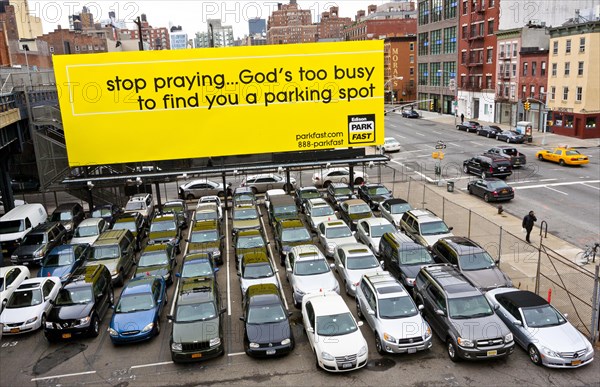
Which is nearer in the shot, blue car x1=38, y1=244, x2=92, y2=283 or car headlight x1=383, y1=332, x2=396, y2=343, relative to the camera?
car headlight x1=383, y1=332, x2=396, y2=343

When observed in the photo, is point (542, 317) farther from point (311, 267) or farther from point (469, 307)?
point (311, 267)

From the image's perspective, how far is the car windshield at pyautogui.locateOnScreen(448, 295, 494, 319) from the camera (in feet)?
50.4

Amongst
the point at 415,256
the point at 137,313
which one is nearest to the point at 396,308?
the point at 415,256

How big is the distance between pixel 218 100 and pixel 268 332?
16.5m

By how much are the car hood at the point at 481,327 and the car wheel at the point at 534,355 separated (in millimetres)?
876

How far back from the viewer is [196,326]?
15.3 metres

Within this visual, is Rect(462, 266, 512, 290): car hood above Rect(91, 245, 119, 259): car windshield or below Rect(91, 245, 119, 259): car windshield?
below

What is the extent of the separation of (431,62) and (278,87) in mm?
67328

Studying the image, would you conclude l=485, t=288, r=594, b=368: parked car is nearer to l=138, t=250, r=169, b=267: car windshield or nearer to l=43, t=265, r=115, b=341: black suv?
l=138, t=250, r=169, b=267: car windshield

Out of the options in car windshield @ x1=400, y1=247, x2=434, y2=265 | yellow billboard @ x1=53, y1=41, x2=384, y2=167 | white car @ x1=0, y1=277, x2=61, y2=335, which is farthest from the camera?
yellow billboard @ x1=53, y1=41, x2=384, y2=167

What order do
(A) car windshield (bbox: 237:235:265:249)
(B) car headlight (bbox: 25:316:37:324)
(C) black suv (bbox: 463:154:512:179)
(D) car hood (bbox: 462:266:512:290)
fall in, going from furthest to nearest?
1. (C) black suv (bbox: 463:154:512:179)
2. (A) car windshield (bbox: 237:235:265:249)
3. (D) car hood (bbox: 462:266:512:290)
4. (B) car headlight (bbox: 25:316:37:324)

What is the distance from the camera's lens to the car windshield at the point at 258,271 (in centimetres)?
1916

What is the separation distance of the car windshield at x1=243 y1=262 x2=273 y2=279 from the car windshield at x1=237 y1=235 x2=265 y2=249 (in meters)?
2.96

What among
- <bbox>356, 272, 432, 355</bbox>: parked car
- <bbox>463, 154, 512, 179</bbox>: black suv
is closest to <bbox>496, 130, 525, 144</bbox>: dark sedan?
<bbox>463, 154, 512, 179</bbox>: black suv
